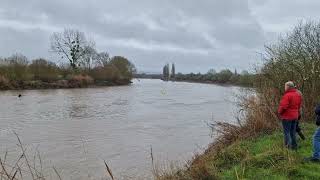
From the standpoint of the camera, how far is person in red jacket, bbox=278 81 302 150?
1073cm

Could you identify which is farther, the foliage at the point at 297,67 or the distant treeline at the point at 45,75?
the distant treeline at the point at 45,75

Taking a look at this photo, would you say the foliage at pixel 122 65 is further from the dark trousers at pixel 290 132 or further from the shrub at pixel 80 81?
the dark trousers at pixel 290 132

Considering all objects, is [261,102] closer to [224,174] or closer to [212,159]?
[212,159]

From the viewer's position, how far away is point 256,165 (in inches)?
356

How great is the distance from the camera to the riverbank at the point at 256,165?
8.26 meters

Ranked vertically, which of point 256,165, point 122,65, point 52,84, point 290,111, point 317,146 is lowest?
point 256,165

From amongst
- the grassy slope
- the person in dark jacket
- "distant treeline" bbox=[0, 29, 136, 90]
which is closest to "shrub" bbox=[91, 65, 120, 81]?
"distant treeline" bbox=[0, 29, 136, 90]

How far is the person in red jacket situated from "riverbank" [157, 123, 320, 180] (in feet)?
0.96

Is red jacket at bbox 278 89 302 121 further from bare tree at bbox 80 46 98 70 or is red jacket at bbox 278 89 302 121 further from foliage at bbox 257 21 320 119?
bare tree at bbox 80 46 98 70

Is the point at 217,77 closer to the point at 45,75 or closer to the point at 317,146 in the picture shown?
the point at 45,75

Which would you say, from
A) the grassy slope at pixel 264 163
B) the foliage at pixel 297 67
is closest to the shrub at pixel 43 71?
the foliage at pixel 297 67

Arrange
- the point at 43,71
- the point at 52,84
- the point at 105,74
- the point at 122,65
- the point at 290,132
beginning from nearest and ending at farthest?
the point at 290,132
the point at 52,84
the point at 43,71
the point at 105,74
the point at 122,65

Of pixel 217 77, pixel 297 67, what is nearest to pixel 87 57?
pixel 217 77

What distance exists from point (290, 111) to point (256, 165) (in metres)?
2.35
